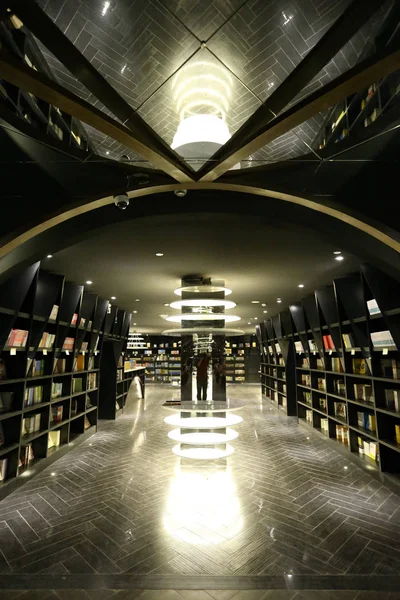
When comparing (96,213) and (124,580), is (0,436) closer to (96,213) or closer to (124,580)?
(124,580)

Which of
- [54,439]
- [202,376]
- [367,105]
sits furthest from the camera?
[54,439]

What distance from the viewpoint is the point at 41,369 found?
17.5ft

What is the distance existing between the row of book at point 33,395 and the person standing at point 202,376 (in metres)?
2.45

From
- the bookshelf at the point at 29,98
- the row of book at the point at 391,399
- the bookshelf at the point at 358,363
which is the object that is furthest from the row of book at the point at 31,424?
the row of book at the point at 391,399

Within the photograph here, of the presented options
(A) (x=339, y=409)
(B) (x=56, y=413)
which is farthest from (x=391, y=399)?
(B) (x=56, y=413)

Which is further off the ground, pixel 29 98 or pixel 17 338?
pixel 29 98

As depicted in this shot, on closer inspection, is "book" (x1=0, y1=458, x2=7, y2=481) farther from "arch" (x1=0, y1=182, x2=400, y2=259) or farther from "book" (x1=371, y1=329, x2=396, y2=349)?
"book" (x1=371, y1=329, x2=396, y2=349)

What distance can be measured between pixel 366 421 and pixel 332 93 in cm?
502

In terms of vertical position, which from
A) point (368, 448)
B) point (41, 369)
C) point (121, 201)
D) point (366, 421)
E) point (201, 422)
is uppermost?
point (121, 201)

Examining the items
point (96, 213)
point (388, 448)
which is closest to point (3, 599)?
point (96, 213)

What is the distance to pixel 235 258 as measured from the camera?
15.8 feet

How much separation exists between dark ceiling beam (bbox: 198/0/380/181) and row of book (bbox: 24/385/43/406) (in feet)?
14.0

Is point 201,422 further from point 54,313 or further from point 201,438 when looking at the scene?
point 54,313

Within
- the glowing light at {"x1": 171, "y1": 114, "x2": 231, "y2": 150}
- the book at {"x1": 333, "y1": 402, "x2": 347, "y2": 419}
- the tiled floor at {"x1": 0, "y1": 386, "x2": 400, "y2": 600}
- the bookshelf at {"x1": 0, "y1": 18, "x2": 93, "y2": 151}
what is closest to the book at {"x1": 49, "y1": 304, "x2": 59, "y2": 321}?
the tiled floor at {"x1": 0, "y1": 386, "x2": 400, "y2": 600}
